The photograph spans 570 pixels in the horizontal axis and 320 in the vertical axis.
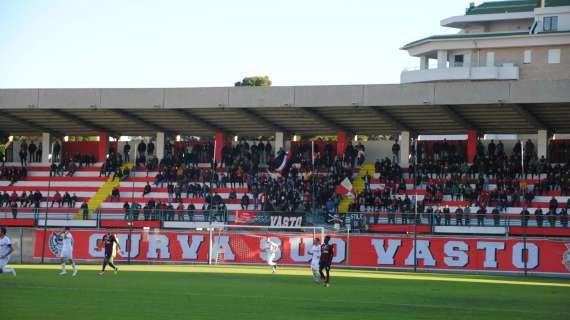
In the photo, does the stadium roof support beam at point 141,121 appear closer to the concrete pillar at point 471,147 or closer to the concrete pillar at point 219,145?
the concrete pillar at point 219,145

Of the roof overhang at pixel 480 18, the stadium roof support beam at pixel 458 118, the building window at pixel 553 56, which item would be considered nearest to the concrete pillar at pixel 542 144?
the stadium roof support beam at pixel 458 118

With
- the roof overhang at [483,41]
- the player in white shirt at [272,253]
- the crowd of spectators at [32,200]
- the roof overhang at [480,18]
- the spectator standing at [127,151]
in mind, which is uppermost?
the roof overhang at [480,18]

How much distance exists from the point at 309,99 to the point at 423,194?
878cm

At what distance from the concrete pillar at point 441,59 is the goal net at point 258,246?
146ft

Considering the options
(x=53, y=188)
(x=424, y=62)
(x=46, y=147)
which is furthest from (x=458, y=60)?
(x=53, y=188)

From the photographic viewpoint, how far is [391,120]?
59281 mm

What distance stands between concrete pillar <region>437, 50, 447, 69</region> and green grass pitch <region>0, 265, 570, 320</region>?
52.0m

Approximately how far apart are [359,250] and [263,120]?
60.3 ft

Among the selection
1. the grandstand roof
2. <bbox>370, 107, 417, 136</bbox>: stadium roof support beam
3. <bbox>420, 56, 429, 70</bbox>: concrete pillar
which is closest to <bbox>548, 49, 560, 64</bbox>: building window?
<bbox>420, 56, 429, 70</bbox>: concrete pillar

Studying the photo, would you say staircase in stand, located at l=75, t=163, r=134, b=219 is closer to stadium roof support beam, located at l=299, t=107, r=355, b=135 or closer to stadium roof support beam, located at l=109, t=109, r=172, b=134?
stadium roof support beam, located at l=109, t=109, r=172, b=134

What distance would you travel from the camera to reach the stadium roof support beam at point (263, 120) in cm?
5956

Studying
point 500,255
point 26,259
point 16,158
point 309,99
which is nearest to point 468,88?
point 309,99

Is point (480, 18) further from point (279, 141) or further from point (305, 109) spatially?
→ point (305, 109)

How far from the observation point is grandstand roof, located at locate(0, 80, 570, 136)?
53750 mm
